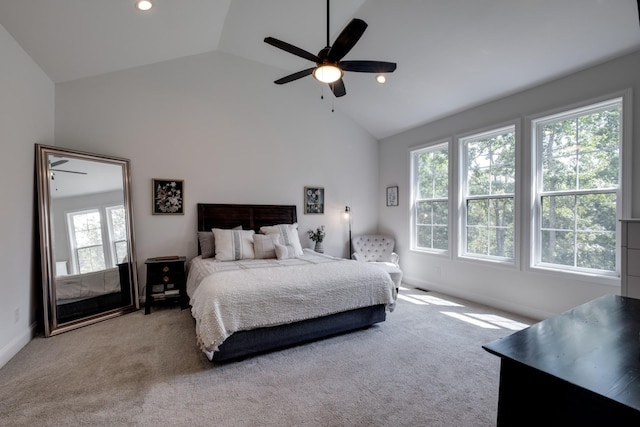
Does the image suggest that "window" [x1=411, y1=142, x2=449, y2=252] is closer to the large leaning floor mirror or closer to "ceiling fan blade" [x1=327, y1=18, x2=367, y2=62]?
"ceiling fan blade" [x1=327, y1=18, x2=367, y2=62]

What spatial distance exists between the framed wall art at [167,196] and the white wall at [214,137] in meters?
0.07

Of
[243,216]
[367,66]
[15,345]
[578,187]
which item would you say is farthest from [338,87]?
[15,345]

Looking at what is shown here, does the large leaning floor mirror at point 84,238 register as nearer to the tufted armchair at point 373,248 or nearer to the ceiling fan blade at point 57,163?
the ceiling fan blade at point 57,163

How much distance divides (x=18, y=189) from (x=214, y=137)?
2283mm

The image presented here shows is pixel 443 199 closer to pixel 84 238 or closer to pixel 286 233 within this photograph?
pixel 286 233

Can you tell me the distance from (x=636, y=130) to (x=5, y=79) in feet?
18.7

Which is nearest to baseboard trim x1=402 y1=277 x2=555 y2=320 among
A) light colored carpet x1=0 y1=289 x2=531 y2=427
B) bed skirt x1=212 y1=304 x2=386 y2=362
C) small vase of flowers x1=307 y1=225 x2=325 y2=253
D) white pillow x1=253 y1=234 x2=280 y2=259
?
light colored carpet x1=0 y1=289 x2=531 y2=427

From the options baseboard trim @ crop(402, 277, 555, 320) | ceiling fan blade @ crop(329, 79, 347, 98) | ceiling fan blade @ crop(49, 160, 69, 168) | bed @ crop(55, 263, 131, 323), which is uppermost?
ceiling fan blade @ crop(329, 79, 347, 98)

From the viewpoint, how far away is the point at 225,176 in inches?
180

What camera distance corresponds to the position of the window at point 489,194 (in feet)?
12.8

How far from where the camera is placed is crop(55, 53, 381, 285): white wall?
3.85 m

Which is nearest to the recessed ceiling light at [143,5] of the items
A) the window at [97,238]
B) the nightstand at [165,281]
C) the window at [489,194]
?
the window at [97,238]

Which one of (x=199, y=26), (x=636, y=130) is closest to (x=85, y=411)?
(x=199, y=26)

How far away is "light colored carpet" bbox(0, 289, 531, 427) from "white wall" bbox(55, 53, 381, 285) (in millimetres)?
1673
